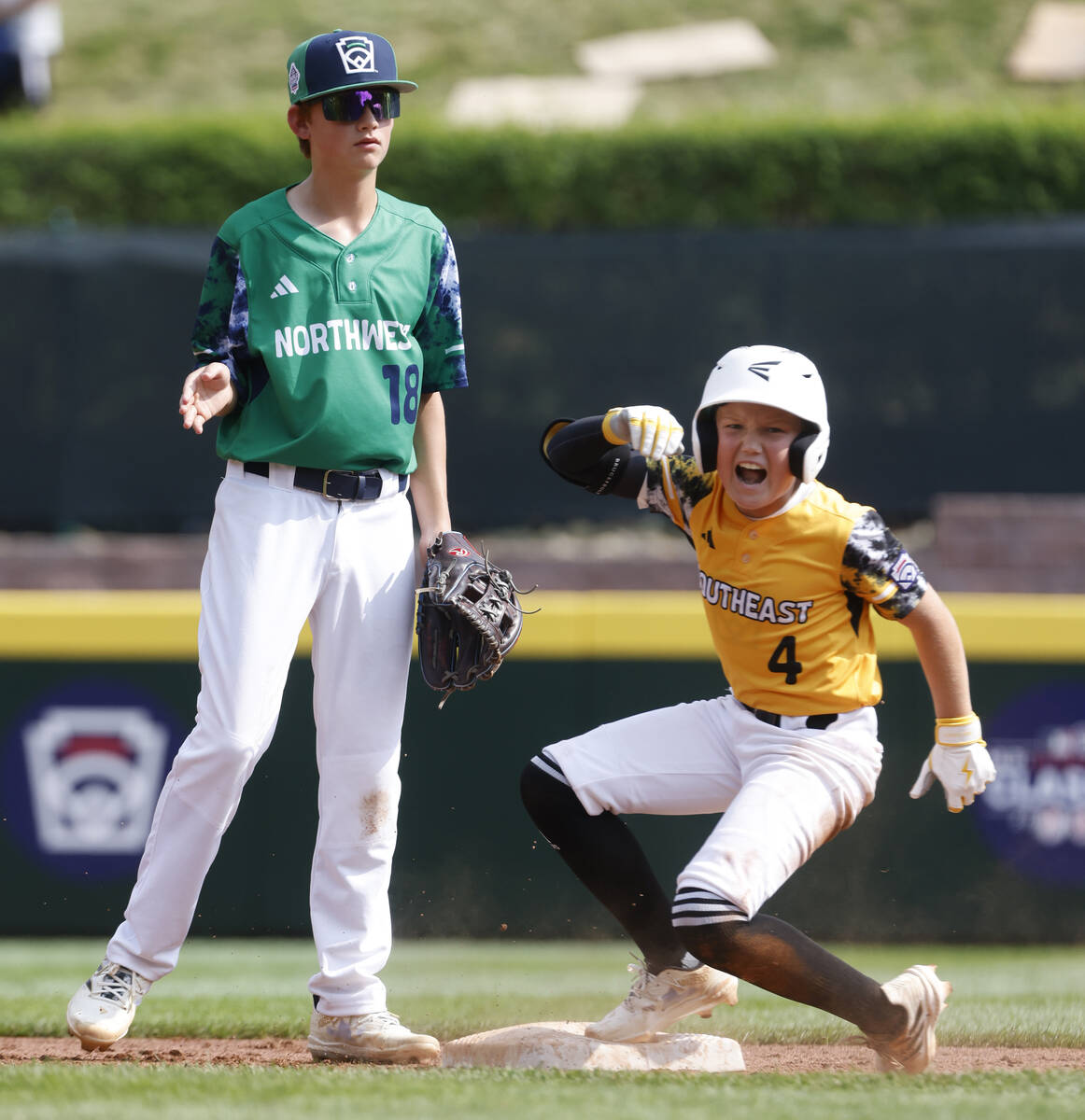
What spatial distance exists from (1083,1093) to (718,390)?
5.58ft

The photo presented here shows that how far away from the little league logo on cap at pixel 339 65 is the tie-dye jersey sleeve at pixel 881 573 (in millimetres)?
1455

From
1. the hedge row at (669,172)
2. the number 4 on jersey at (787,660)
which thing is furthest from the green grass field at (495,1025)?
the hedge row at (669,172)

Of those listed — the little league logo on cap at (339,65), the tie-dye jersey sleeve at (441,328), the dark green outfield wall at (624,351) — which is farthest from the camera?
the dark green outfield wall at (624,351)

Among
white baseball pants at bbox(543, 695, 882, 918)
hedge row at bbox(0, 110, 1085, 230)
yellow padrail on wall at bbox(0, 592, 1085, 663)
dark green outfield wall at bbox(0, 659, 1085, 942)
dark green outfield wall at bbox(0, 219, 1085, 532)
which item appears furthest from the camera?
hedge row at bbox(0, 110, 1085, 230)

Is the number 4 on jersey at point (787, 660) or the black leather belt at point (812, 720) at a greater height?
the number 4 on jersey at point (787, 660)

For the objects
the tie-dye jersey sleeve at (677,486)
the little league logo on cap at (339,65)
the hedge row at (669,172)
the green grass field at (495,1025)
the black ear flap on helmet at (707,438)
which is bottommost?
the green grass field at (495,1025)

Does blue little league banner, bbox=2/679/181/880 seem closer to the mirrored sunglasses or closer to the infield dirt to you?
the infield dirt

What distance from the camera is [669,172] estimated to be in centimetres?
1047

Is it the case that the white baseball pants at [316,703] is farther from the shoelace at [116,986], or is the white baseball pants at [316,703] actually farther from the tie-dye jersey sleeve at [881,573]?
the tie-dye jersey sleeve at [881,573]

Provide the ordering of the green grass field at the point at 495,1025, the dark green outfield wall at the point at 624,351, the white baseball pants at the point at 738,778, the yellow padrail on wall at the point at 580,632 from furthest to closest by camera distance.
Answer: the dark green outfield wall at the point at 624,351 < the yellow padrail on wall at the point at 580,632 < the white baseball pants at the point at 738,778 < the green grass field at the point at 495,1025

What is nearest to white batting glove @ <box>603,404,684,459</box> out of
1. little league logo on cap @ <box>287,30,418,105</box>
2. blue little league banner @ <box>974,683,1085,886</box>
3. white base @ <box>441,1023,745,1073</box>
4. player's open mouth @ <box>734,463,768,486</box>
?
player's open mouth @ <box>734,463,768,486</box>

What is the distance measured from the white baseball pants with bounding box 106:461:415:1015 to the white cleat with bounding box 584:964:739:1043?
569 millimetres

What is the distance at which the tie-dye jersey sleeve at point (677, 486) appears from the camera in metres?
3.98

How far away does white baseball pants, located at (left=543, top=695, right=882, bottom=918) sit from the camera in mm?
3523
